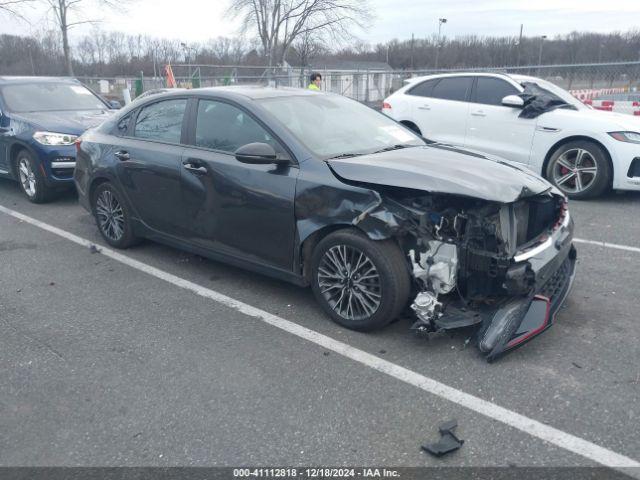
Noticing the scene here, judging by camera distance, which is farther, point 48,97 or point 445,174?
point 48,97

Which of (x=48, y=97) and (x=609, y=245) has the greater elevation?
(x=48, y=97)

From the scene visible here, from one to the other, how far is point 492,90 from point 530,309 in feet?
18.6

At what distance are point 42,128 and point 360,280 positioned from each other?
236 inches

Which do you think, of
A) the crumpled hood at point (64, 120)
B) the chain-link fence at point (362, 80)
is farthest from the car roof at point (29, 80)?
the chain-link fence at point (362, 80)

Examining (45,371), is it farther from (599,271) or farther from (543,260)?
(599,271)

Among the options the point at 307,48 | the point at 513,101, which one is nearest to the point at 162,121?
the point at 513,101

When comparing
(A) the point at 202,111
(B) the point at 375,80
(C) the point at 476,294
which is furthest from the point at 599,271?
(B) the point at 375,80

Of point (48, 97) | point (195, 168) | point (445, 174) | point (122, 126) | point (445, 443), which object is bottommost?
point (445, 443)

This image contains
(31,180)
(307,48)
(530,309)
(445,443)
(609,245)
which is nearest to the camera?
(445,443)

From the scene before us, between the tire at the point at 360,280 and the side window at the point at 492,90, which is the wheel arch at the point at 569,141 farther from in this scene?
the tire at the point at 360,280

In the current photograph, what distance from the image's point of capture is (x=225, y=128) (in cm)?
453

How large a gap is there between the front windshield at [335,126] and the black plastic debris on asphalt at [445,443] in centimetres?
211

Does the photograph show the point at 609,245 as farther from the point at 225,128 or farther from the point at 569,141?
the point at 225,128

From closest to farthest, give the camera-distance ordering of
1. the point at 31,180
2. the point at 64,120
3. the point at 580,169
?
1. the point at 580,169
2. the point at 31,180
3. the point at 64,120
